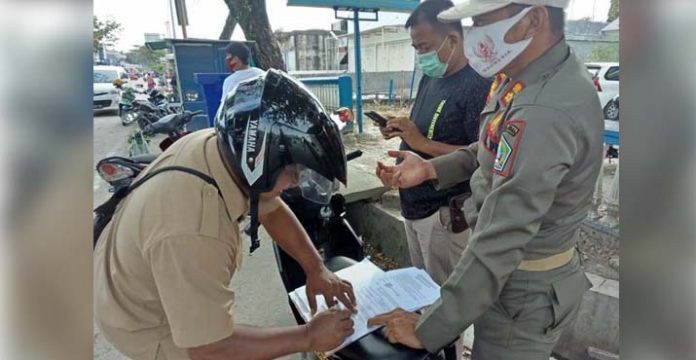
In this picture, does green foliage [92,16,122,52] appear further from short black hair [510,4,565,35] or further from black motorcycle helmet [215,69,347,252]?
short black hair [510,4,565,35]

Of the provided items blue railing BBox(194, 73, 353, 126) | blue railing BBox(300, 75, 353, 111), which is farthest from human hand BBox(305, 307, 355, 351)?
blue railing BBox(300, 75, 353, 111)

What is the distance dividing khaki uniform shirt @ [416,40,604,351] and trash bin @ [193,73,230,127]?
19.9 ft

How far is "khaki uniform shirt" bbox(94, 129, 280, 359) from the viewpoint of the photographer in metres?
0.86

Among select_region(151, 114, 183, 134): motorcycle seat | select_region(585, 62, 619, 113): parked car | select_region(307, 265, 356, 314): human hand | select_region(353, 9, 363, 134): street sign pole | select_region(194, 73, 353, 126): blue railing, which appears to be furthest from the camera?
select_region(353, 9, 363, 134): street sign pole

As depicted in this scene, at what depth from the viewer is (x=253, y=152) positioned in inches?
36.7

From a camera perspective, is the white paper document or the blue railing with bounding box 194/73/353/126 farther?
the blue railing with bounding box 194/73/353/126

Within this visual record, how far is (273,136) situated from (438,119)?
1122mm

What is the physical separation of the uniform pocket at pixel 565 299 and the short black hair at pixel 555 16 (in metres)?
0.61

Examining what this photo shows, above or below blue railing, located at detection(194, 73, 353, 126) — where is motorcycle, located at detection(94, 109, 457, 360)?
below

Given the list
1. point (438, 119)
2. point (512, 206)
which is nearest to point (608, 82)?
point (512, 206)

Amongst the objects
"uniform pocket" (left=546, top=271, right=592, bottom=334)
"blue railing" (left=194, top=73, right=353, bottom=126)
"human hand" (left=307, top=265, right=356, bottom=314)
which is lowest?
"human hand" (left=307, top=265, right=356, bottom=314)

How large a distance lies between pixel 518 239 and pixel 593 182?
0.26 meters
